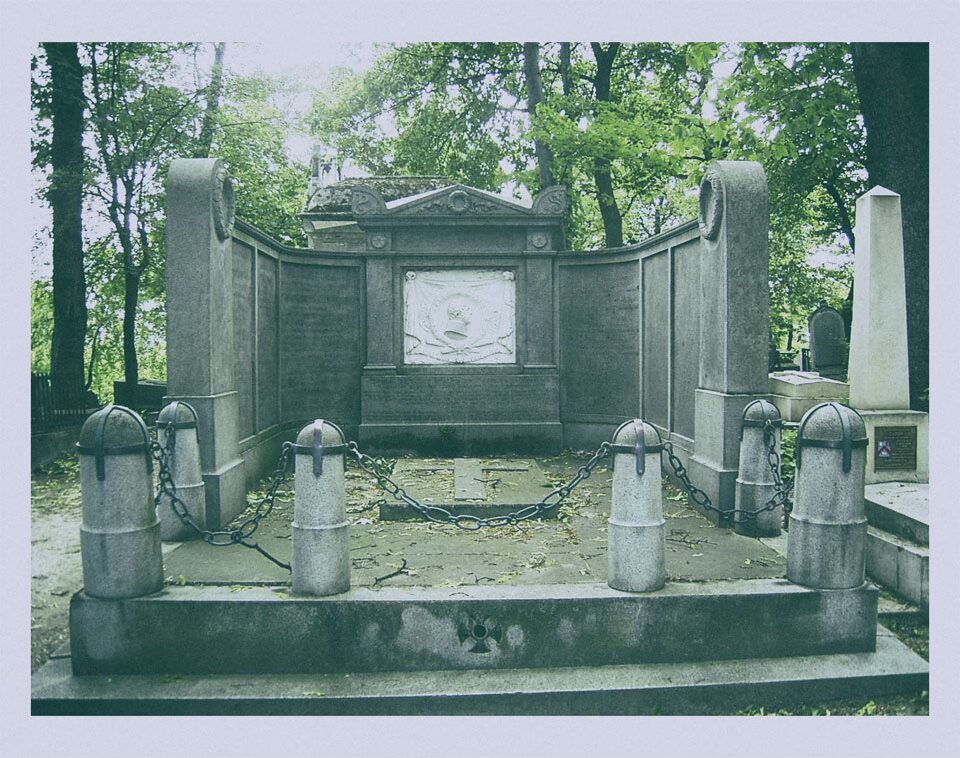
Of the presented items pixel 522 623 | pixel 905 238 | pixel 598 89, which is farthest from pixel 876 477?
pixel 598 89

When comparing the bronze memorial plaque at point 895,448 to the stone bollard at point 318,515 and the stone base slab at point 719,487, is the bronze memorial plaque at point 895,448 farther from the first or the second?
the stone bollard at point 318,515

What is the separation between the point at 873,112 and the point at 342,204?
13475mm

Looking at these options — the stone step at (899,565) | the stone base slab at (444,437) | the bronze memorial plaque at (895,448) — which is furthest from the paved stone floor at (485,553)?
the stone base slab at (444,437)

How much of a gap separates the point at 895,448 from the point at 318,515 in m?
4.98

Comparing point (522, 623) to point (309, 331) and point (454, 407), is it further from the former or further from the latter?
point (309, 331)

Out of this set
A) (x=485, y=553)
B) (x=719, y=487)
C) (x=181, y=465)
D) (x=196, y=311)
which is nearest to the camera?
(x=485, y=553)

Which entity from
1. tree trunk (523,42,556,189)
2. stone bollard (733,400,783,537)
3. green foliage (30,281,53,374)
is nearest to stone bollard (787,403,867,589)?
stone bollard (733,400,783,537)

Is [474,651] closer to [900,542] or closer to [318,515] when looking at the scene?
[318,515]

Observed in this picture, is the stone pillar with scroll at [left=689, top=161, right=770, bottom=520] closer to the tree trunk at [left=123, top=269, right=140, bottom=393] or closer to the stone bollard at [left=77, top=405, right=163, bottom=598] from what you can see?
the stone bollard at [left=77, top=405, right=163, bottom=598]

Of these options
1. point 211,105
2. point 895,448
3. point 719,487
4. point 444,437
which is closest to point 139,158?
point 211,105

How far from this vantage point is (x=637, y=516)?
406cm

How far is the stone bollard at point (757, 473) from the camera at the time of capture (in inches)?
220

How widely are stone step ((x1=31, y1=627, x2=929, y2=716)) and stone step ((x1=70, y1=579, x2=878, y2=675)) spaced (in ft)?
0.22

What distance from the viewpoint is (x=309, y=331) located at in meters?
9.14
